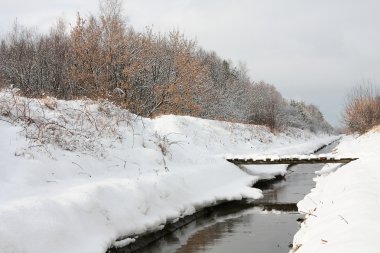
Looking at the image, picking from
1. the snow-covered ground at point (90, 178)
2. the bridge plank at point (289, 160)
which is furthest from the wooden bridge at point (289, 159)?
the snow-covered ground at point (90, 178)

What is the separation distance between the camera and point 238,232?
31.0 ft

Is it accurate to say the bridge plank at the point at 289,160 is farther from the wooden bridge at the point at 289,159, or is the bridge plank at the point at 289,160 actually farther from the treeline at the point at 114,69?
the treeline at the point at 114,69

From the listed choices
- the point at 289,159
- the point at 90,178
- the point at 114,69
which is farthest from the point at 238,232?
the point at 114,69

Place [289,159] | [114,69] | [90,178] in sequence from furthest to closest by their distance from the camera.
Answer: [114,69] < [289,159] < [90,178]

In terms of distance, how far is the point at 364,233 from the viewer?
4867 millimetres

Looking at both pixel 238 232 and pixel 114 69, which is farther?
pixel 114 69

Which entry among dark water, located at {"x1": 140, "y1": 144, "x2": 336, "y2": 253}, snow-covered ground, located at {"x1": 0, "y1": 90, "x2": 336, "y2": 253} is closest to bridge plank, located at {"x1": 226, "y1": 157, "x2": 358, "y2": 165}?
snow-covered ground, located at {"x1": 0, "y1": 90, "x2": 336, "y2": 253}

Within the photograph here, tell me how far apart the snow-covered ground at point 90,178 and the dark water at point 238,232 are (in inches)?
16.6

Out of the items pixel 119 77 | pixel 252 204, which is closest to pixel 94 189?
pixel 252 204

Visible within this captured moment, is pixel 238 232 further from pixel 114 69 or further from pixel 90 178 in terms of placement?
pixel 114 69

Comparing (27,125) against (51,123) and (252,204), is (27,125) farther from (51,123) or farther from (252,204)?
(252,204)

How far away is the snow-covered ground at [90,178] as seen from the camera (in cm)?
639

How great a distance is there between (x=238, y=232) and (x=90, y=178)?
3.61 meters

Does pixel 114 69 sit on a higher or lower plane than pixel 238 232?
higher
